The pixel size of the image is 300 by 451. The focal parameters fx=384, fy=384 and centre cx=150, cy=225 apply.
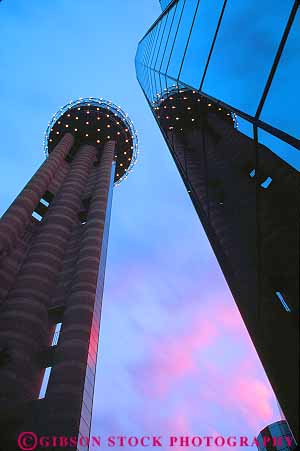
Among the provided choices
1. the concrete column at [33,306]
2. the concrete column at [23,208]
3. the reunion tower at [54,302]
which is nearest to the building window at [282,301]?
the reunion tower at [54,302]

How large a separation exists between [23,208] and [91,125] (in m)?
30.0

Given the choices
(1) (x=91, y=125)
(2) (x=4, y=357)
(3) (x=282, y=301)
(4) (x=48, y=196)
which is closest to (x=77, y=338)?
(2) (x=4, y=357)

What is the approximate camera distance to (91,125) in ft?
202

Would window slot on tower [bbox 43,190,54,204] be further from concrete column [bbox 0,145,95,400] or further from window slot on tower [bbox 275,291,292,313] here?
window slot on tower [bbox 275,291,292,313]

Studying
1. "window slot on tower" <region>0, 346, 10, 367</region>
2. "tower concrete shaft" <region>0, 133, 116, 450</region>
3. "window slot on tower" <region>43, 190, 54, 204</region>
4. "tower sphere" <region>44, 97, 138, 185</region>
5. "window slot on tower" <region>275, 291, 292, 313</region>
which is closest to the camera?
"window slot on tower" <region>275, 291, 292, 313</region>

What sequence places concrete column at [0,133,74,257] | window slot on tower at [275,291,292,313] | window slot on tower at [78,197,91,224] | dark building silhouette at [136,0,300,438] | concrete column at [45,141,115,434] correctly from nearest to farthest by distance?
dark building silhouette at [136,0,300,438], window slot on tower at [275,291,292,313], concrete column at [45,141,115,434], concrete column at [0,133,74,257], window slot on tower at [78,197,91,224]

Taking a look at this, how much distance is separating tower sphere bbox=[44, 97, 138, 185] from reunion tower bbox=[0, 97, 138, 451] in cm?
965

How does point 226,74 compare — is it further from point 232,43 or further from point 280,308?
point 280,308

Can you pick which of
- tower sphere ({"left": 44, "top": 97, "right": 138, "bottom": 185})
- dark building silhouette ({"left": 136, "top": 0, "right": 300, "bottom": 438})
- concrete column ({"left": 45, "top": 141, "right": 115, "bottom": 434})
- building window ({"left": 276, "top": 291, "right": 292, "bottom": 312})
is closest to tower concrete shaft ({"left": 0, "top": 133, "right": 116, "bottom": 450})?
concrete column ({"left": 45, "top": 141, "right": 115, "bottom": 434})

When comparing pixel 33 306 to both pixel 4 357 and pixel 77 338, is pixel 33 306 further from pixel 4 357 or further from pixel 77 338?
pixel 77 338

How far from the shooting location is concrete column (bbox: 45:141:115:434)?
19.5 metres

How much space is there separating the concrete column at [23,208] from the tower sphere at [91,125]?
551 inches

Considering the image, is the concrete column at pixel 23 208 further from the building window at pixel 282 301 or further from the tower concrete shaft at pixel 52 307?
the building window at pixel 282 301

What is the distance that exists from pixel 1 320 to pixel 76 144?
41134 millimetres
